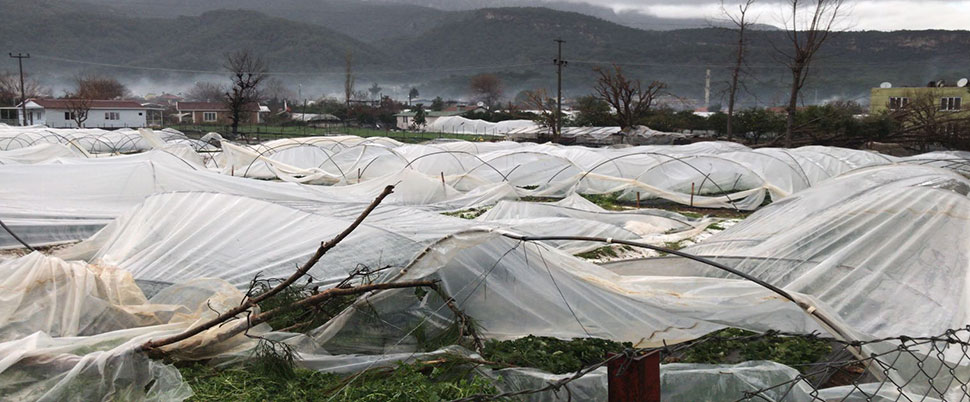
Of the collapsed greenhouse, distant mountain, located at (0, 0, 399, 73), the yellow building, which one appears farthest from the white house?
distant mountain, located at (0, 0, 399, 73)

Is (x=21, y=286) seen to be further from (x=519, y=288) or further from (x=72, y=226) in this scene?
(x=72, y=226)

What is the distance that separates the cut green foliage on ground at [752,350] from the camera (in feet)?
16.3

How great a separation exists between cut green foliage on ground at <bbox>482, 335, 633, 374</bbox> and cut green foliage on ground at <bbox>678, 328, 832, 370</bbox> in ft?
1.68

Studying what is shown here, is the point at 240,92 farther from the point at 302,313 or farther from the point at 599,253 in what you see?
the point at 302,313

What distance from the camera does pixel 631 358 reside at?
87.1 inches

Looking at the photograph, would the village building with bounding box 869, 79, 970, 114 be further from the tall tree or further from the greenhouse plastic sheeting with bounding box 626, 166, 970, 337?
the greenhouse plastic sheeting with bounding box 626, 166, 970, 337

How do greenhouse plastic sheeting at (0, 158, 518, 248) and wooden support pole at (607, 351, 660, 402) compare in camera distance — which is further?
greenhouse plastic sheeting at (0, 158, 518, 248)

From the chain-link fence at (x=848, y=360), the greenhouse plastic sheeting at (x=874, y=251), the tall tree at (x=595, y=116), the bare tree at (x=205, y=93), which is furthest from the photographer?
the bare tree at (x=205, y=93)

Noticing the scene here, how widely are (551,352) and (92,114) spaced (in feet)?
232

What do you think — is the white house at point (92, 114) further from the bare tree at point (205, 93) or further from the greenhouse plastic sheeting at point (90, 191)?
the bare tree at point (205, 93)

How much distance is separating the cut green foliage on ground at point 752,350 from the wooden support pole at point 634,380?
287cm

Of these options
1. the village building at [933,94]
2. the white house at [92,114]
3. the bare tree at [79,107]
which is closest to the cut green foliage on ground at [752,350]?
the village building at [933,94]

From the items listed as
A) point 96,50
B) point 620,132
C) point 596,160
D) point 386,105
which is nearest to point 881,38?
point 386,105

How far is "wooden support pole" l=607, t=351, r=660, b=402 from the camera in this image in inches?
86.2
